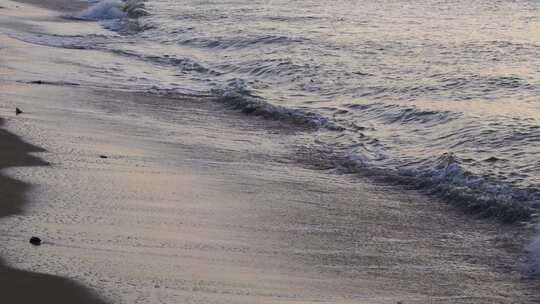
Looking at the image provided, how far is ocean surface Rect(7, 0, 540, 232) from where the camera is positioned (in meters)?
9.28

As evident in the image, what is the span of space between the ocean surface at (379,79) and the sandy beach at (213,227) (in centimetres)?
69

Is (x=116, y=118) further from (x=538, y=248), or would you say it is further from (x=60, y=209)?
(x=538, y=248)

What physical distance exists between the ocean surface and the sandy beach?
2.26 feet

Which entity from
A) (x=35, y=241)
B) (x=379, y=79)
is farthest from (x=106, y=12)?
(x=35, y=241)

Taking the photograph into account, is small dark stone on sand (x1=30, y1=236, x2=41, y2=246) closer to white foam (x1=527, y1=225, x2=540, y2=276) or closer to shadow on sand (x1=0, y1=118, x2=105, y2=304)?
shadow on sand (x1=0, y1=118, x2=105, y2=304)

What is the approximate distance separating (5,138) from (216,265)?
410 centimetres

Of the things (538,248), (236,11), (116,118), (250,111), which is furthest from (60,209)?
(236,11)

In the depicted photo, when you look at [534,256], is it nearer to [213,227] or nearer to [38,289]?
[213,227]

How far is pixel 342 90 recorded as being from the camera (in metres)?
14.2

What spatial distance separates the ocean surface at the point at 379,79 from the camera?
9.28 m

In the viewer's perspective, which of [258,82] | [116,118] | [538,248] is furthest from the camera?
[258,82]

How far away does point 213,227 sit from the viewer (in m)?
6.66

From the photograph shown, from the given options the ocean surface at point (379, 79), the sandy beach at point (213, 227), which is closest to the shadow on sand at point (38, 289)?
the sandy beach at point (213, 227)

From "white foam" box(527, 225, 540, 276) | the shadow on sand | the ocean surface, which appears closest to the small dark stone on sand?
the shadow on sand
